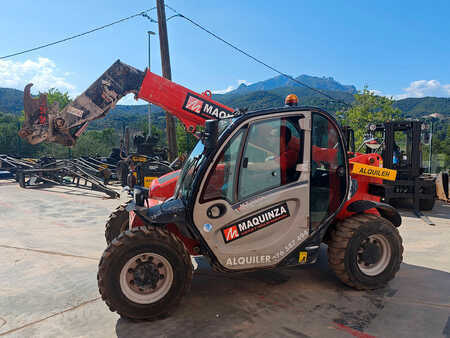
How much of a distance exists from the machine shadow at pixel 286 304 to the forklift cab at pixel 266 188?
0.45 m

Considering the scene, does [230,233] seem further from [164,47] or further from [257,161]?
[164,47]

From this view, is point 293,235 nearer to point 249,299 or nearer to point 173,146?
point 249,299

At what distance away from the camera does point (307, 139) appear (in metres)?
3.31

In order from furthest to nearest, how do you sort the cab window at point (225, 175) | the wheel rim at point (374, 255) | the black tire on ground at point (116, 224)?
the black tire on ground at point (116, 224) → the wheel rim at point (374, 255) → the cab window at point (225, 175)

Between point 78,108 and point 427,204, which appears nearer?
point 78,108

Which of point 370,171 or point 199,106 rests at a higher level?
point 199,106

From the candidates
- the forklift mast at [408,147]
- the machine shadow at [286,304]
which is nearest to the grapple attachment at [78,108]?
the machine shadow at [286,304]

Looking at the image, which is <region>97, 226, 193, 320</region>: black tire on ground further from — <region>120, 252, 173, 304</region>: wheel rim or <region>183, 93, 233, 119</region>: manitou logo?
<region>183, 93, 233, 119</region>: manitou logo

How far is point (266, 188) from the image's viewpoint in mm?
3174

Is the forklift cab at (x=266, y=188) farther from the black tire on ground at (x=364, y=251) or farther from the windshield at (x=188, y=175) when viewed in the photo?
the black tire on ground at (x=364, y=251)

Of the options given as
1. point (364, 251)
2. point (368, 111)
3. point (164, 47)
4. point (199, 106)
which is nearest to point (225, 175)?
point (364, 251)

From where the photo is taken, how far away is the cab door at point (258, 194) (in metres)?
3.04

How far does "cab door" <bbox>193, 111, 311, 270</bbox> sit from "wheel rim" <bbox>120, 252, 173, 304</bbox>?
532mm

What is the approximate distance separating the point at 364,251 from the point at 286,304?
1159 mm
